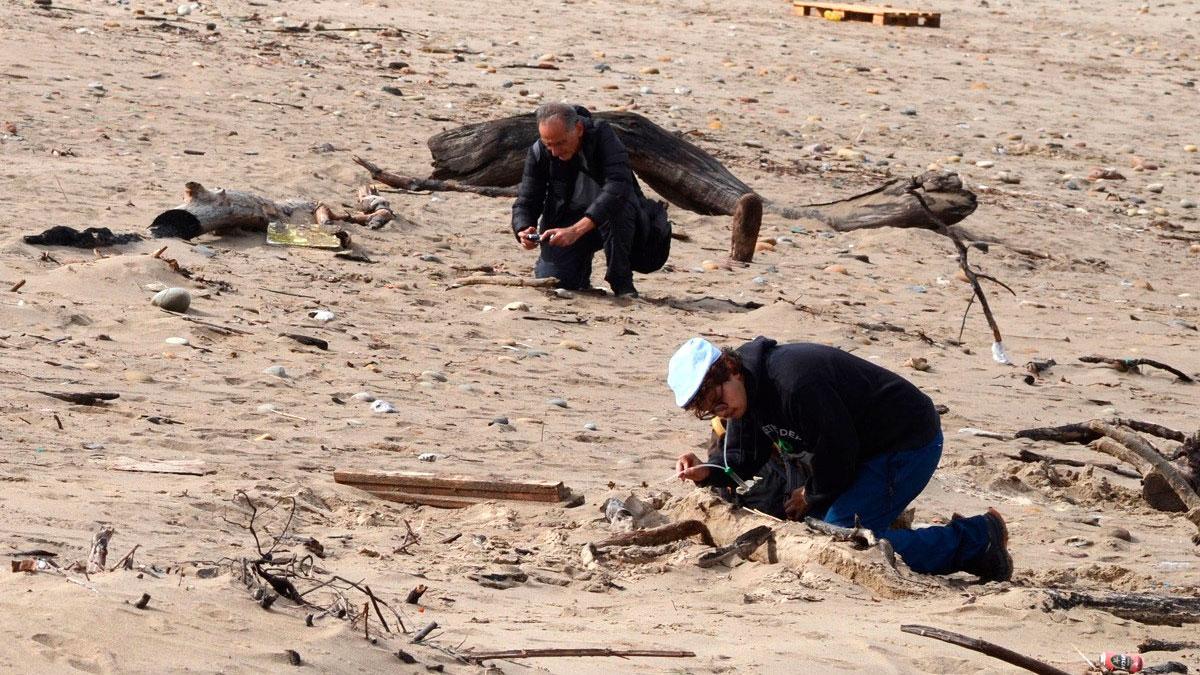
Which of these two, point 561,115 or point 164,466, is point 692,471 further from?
point 561,115

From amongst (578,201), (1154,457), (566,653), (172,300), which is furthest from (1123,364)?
(566,653)

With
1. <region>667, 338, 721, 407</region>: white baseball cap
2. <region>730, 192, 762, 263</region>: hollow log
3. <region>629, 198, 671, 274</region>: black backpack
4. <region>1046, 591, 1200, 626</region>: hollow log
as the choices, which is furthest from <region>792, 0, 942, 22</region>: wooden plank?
<region>1046, 591, 1200, 626</region>: hollow log

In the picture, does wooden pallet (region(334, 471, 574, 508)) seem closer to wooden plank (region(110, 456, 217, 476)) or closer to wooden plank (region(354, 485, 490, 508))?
wooden plank (region(354, 485, 490, 508))

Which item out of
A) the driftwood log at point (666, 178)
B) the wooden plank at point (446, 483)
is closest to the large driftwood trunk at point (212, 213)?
the driftwood log at point (666, 178)

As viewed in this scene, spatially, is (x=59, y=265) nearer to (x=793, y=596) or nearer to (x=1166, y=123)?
(x=793, y=596)

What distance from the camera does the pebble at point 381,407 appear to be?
263 inches

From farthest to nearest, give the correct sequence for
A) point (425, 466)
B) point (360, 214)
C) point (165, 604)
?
point (360, 214) → point (425, 466) → point (165, 604)

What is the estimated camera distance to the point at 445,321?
328 inches

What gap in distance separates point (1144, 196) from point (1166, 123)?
9.66ft

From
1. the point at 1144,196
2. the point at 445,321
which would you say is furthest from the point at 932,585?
the point at 1144,196

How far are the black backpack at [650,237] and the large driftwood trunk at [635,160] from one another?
5.09 ft

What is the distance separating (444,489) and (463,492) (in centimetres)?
7

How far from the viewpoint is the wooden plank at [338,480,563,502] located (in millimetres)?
5516

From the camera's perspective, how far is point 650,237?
9.03 m
